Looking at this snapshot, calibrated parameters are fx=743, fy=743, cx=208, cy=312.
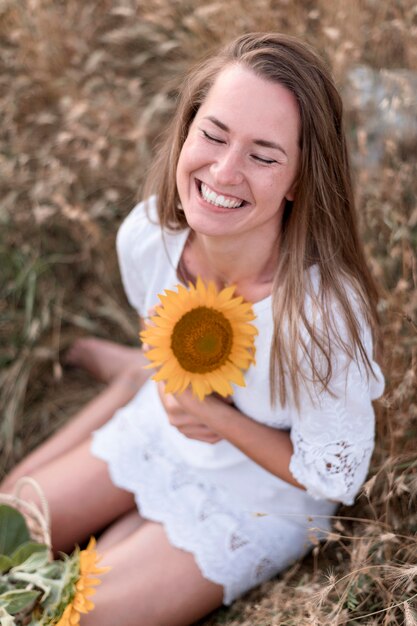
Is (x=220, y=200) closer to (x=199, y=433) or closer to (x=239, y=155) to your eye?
(x=239, y=155)

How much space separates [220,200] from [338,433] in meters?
0.54

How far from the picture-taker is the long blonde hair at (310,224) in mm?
1390

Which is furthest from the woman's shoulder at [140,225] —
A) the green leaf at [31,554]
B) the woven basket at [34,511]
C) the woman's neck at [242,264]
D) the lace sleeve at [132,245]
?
the green leaf at [31,554]

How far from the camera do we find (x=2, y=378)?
2629 millimetres

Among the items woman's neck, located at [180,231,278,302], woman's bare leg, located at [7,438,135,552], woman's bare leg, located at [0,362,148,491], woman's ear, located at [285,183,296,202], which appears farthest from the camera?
woman's bare leg, located at [0,362,148,491]

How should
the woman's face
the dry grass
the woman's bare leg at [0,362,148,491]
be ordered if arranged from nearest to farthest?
1. the woman's face
2. the woman's bare leg at [0,362,148,491]
3. the dry grass

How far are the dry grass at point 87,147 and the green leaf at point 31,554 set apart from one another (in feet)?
2.72

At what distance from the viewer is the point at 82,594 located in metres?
1.51

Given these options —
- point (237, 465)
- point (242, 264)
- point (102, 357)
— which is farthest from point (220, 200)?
point (102, 357)

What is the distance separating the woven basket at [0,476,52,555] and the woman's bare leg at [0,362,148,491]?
0.72 ft

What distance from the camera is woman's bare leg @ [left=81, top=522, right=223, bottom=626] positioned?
1657mm

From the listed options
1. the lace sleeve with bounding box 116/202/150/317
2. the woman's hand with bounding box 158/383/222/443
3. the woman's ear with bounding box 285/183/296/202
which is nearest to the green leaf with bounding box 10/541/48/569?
the woman's hand with bounding box 158/383/222/443

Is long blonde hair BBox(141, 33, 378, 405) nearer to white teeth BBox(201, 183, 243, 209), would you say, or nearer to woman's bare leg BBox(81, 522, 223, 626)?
white teeth BBox(201, 183, 243, 209)

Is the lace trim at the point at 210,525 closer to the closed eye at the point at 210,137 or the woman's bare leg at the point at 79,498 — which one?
Result: the woman's bare leg at the point at 79,498
